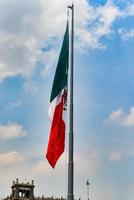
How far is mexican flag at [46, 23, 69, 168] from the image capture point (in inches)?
760

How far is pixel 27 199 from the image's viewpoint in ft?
357

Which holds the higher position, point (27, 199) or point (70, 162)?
point (27, 199)

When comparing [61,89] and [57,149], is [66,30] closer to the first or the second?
[61,89]

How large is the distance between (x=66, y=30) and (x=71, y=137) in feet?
16.0

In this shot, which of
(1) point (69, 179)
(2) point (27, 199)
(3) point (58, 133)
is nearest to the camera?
(1) point (69, 179)

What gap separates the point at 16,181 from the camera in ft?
358

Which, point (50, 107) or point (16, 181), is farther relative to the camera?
point (16, 181)

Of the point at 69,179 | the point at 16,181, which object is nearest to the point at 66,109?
the point at 69,179

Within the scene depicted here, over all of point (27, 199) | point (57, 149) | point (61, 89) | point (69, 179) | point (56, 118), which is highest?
point (27, 199)

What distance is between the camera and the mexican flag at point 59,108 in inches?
760

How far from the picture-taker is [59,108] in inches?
782

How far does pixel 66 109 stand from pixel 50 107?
0.78 metres

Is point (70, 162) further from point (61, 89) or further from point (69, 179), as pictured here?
point (61, 89)

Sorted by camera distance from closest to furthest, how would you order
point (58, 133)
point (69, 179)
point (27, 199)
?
1. point (69, 179)
2. point (58, 133)
3. point (27, 199)
